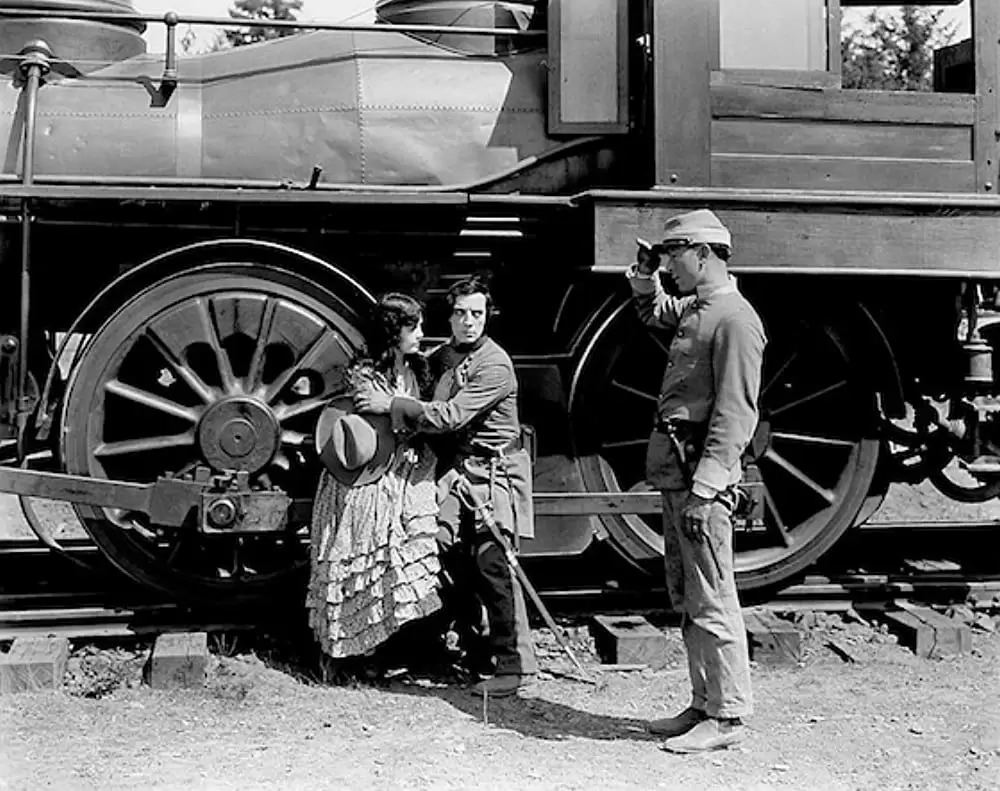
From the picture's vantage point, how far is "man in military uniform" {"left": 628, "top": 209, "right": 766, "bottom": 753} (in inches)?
177

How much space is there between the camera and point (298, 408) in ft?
19.1

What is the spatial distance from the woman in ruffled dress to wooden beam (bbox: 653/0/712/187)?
53.5 inches

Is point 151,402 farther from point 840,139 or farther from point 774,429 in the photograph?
point 840,139

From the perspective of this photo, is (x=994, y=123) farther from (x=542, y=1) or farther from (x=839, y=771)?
(x=839, y=771)

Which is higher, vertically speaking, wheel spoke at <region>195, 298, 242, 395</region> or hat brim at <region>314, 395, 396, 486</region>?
wheel spoke at <region>195, 298, 242, 395</region>

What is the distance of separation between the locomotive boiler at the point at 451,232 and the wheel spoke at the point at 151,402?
0.02 m

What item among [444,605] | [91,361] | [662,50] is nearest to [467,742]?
[444,605]

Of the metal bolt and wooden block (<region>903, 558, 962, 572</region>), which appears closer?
the metal bolt

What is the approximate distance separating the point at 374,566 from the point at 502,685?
675 millimetres

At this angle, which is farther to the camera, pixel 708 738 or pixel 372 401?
pixel 372 401

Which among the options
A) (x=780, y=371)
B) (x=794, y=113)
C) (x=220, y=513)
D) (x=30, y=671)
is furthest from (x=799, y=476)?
(x=30, y=671)

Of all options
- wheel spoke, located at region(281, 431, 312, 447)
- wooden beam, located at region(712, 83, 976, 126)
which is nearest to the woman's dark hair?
wheel spoke, located at region(281, 431, 312, 447)

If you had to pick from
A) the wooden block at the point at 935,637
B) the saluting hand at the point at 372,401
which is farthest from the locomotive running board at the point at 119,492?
the wooden block at the point at 935,637

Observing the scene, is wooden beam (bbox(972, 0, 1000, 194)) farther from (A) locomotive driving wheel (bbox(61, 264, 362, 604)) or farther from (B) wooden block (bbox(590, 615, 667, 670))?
(A) locomotive driving wheel (bbox(61, 264, 362, 604))
